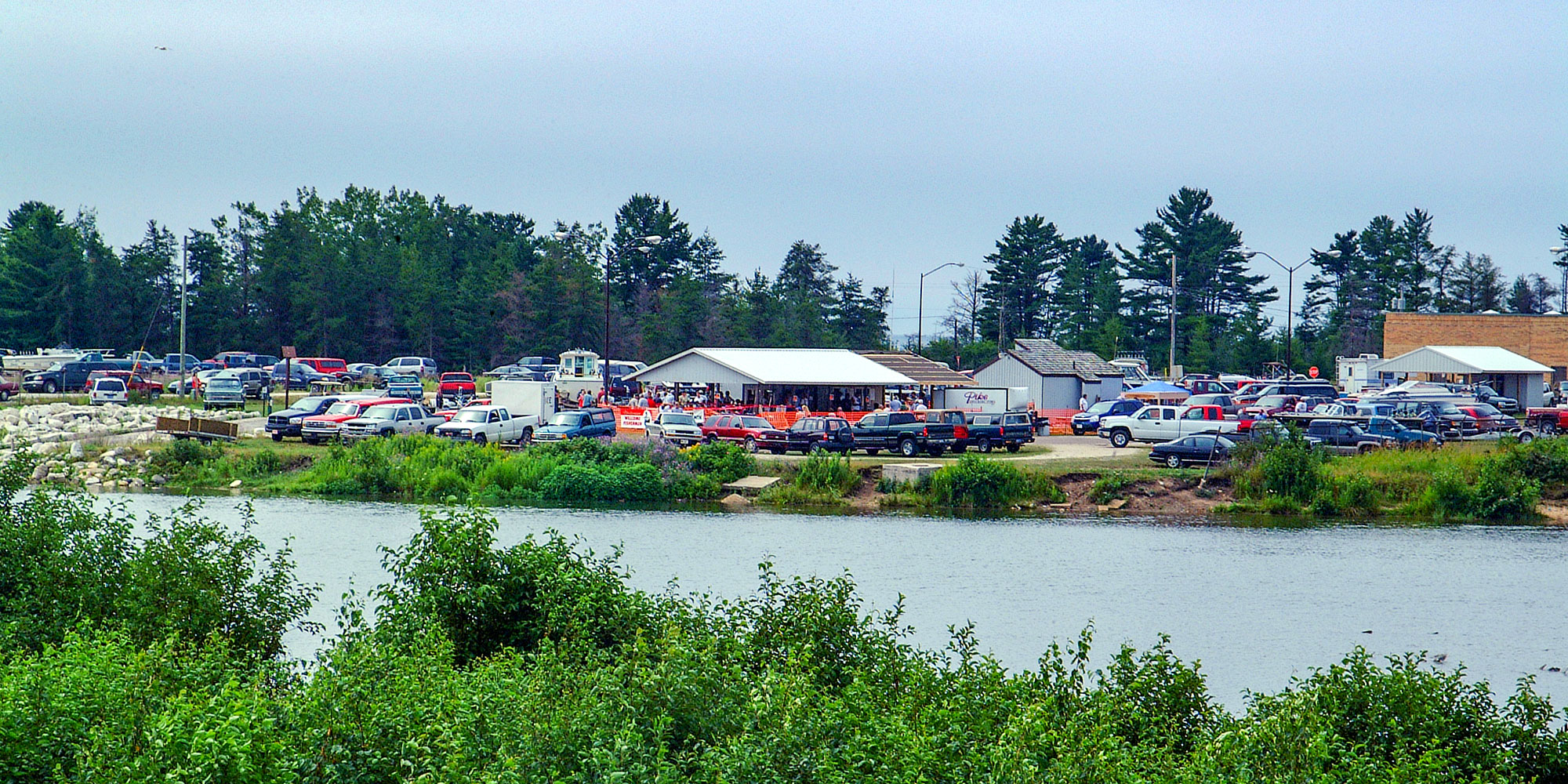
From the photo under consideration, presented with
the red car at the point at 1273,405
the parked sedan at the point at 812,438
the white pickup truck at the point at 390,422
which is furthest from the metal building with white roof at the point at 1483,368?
the white pickup truck at the point at 390,422

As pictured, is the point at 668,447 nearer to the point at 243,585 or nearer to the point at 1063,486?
the point at 1063,486

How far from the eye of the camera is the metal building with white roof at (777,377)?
6053 cm

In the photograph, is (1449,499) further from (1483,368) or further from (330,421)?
(330,421)

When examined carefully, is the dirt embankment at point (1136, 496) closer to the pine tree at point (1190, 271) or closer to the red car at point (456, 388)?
the red car at point (456, 388)

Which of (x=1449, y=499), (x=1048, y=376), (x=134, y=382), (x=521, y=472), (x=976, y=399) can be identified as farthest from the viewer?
(x=134, y=382)

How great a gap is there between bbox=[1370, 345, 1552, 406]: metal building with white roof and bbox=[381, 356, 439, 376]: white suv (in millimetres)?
60334

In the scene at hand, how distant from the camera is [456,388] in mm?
77438

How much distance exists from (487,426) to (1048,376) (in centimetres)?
2969

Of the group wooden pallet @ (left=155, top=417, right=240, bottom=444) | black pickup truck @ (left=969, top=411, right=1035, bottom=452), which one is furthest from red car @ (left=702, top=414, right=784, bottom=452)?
wooden pallet @ (left=155, top=417, right=240, bottom=444)

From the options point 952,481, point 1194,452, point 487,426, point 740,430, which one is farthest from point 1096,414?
Answer: point 487,426

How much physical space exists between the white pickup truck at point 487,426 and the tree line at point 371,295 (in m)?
43.1

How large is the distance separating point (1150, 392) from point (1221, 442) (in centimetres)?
2205

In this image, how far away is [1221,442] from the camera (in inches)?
1912

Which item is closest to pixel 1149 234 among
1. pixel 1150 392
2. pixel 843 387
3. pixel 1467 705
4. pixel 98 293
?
pixel 1150 392
